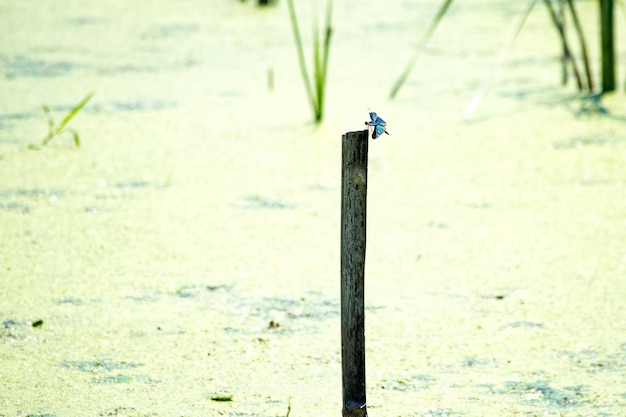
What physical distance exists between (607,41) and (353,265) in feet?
5.62

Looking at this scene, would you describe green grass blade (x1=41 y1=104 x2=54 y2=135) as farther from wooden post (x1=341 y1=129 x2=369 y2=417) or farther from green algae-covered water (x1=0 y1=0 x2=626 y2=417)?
wooden post (x1=341 y1=129 x2=369 y2=417)

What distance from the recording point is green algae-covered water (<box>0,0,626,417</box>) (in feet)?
4.70

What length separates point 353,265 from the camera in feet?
3.71

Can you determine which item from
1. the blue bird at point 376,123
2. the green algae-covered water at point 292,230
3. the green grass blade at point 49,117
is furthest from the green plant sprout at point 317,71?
the blue bird at point 376,123

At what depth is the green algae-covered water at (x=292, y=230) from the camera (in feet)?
4.70

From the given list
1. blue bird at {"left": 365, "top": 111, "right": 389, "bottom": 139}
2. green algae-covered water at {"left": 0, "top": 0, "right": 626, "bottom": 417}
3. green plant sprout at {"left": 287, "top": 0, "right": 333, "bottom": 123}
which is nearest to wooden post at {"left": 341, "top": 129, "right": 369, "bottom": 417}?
blue bird at {"left": 365, "top": 111, "right": 389, "bottom": 139}

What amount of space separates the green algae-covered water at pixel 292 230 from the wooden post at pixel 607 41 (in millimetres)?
95

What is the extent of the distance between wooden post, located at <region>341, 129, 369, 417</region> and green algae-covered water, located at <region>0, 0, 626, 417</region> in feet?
0.58

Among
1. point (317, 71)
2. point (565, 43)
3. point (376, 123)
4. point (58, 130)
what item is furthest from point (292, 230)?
point (565, 43)

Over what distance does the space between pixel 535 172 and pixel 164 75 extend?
1.28 metres

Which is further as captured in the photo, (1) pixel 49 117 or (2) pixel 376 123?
(1) pixel 49 117

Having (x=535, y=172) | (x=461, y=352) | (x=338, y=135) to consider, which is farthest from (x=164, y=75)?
(x=461, y=352)

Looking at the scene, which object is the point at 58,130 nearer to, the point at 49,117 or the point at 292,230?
the point at 49,117

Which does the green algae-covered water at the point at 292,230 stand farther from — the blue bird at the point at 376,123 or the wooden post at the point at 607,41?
the blue bird at the point at 376,123
